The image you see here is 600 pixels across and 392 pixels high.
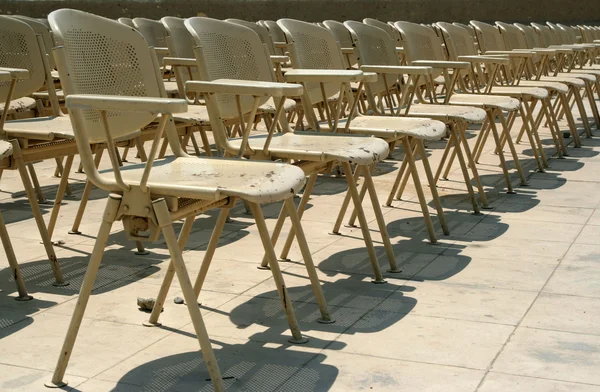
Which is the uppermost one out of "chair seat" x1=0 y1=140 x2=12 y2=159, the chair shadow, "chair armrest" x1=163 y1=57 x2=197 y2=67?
"chair seat" x1=0 y1=140 x2=12 y2=159

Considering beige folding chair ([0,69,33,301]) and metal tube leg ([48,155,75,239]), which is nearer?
beige folding chair ([0,69,33,301])

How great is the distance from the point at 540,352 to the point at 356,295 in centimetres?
91

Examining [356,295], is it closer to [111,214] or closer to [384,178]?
[111,214]

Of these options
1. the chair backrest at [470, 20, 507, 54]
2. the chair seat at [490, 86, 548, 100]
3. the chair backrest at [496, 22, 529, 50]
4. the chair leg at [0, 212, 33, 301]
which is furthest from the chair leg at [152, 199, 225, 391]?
the chair backrest at [496, 22, 529, 50]

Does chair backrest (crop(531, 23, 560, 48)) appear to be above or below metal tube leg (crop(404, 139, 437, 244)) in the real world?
below

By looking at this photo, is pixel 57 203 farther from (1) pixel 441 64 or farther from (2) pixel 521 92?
(2) pixel 521 92

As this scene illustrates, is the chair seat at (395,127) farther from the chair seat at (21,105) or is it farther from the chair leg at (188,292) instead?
the chair leg at (188,292)

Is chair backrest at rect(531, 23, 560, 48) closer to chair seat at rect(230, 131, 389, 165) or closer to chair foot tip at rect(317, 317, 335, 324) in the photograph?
chair seat at rect(230, 131, 389, 165)

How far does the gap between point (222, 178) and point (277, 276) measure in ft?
1.40

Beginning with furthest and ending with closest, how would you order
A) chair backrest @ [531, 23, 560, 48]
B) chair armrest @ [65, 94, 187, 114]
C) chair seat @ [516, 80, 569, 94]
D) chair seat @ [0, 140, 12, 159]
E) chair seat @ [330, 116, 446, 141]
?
1. chair backrest @ [531, 23, 560, 48]
2. chair seat @ [516, 80, 569, 94]
3. chair seat @ [330, 116, 446, 141]
4. chair seat @ [0, 140, 12, 159]
5. chair armrest @ [65, 94, 187, 114]

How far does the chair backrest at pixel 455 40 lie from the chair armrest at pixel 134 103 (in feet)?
13.4

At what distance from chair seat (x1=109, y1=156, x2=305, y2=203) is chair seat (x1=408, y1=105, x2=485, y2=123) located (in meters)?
2.11

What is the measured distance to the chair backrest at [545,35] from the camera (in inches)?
397

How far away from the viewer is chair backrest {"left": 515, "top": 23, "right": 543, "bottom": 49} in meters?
9.53
